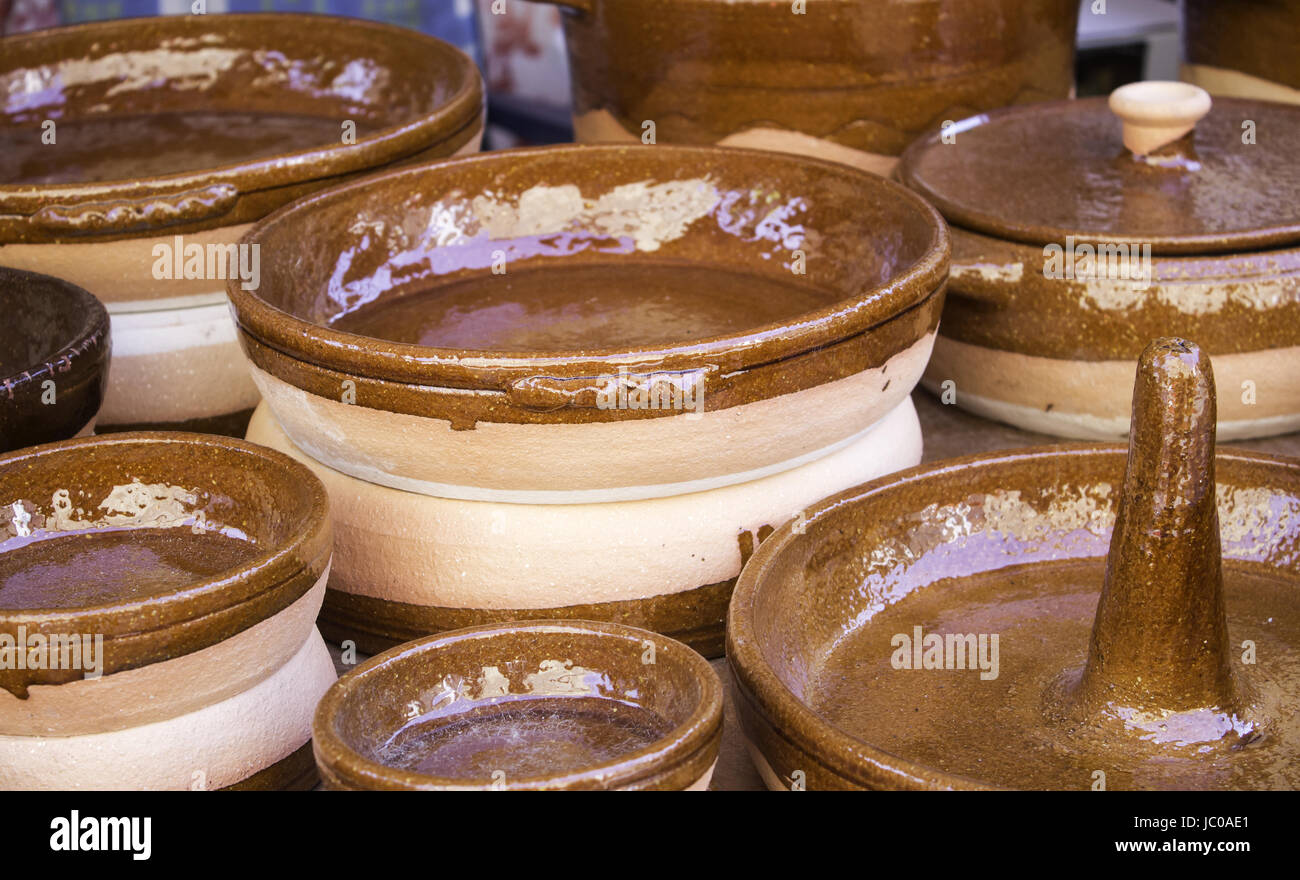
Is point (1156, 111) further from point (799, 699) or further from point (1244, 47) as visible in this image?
point (799, 699)

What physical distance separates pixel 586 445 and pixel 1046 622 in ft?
1.04

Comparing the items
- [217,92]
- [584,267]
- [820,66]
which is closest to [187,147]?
[217,92]

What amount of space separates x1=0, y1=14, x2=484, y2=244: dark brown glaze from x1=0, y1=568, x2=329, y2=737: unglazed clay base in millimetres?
570

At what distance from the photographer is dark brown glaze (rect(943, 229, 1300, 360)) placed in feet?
4.00

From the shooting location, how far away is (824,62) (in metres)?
1.53

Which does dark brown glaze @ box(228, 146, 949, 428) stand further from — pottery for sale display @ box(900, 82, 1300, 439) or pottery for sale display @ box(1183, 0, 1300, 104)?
pottery for sale display @ box(1183, 0, 1300, 104)

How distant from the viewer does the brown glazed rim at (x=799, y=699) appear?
0.74 meters

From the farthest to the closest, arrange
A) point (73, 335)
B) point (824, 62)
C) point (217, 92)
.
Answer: point (217, 92) → point (824, 62) → point (73, 335)

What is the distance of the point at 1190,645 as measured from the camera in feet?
2.89

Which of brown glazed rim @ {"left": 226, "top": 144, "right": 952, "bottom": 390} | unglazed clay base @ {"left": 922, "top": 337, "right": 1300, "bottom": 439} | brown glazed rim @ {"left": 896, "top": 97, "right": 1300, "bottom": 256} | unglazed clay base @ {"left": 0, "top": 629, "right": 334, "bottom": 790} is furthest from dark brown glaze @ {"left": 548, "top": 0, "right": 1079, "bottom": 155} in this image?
unglazed clay base @ {"left": 0, "top": 629, "right": 334, "bottom": 790}

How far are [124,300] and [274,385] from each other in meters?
0.31

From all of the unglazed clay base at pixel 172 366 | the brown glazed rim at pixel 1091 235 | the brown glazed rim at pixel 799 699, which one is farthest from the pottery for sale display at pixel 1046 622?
the unglazed clay base at pixel 172 366

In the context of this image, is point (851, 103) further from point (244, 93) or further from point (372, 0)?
point (372, 0)

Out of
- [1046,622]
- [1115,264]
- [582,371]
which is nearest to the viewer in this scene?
[582,371]
